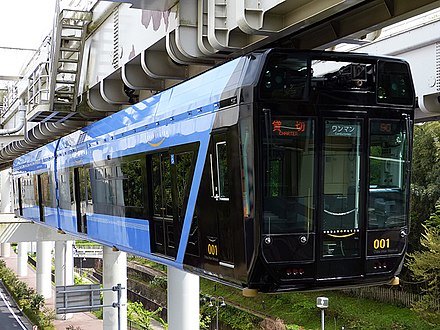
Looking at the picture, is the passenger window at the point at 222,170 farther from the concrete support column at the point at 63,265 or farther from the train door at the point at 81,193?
the concrete support column at the point at 63,265

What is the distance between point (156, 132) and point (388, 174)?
325 centimetres

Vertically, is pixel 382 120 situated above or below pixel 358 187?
above

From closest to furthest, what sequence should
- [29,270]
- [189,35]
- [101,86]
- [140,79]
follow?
[189,35] → [140,79] → [101,86] → [29,270]

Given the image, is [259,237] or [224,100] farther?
[224,100]

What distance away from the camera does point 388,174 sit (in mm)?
6891

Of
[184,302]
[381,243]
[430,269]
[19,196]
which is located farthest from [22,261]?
[381,243]

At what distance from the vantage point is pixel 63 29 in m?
11.4

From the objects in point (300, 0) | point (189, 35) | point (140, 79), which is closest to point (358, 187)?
point (300, 0)

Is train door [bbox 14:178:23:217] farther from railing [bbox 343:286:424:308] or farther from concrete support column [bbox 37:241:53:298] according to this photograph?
railing [bbox 343:286:424:308]

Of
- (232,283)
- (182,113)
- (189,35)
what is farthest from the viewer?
(182,113)

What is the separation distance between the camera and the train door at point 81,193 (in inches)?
520

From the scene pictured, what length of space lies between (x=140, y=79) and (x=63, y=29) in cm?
221

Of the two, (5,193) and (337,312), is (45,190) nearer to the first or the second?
(337,312)

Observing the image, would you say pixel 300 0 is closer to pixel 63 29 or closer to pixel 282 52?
pixel 282 52
